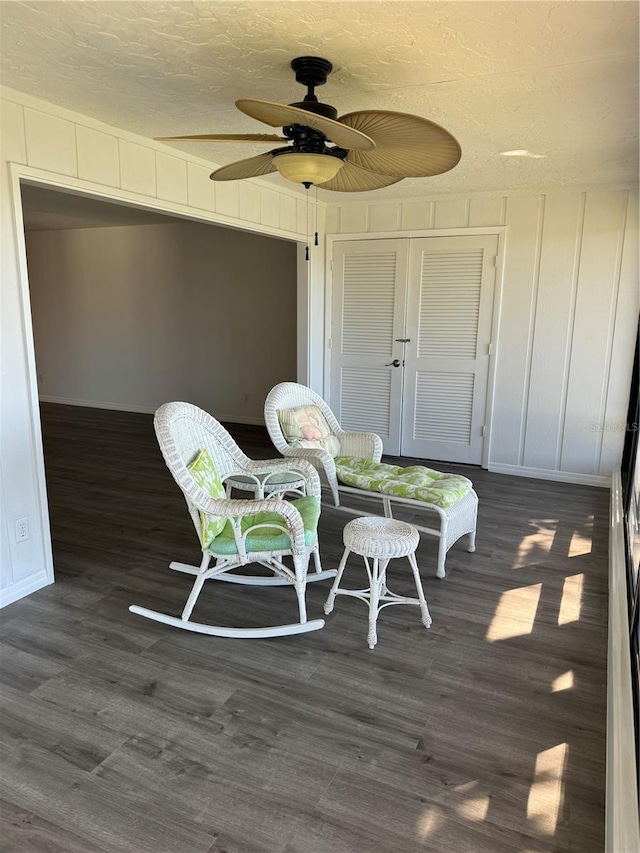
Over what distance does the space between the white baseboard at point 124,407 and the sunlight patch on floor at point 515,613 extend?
15.5 ft

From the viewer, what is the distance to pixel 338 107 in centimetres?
301

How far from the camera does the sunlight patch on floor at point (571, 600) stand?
2947mm

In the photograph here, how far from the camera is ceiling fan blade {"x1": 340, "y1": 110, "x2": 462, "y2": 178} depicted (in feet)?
6.26

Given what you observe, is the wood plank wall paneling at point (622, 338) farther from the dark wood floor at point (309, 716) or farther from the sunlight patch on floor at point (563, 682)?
the sunlight patch on floor at point (563, 682)

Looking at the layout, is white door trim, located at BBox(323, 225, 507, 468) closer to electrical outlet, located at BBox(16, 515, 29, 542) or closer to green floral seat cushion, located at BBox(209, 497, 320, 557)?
green floral seat cushion, located at BBox(209, 497, 320, 557)

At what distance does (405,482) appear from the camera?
143 inches

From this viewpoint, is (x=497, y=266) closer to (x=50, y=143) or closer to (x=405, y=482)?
(x=405, y=482)

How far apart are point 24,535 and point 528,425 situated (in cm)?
409

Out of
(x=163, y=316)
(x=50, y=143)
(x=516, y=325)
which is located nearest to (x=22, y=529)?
(x=50, y=143)

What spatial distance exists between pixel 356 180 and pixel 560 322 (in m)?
3.02

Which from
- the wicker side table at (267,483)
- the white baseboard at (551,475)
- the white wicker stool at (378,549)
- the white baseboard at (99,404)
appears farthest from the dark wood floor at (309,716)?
the white baseboard at (99,404)

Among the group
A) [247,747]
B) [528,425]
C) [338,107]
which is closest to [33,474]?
[247,747]

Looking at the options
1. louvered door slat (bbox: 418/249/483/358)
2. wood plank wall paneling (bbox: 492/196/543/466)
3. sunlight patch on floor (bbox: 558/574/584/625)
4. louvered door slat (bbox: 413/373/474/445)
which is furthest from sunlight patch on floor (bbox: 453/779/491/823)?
louvered door slat (bbox: 418/249/483/358)

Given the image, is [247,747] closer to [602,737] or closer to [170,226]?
[602,737]
